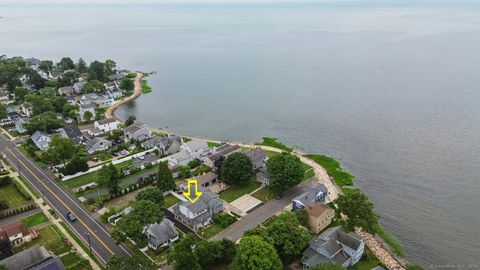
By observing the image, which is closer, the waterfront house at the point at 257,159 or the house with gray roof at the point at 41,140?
the waterfront house at the point at 257,159

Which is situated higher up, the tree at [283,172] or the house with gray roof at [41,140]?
the tree at [283,172]

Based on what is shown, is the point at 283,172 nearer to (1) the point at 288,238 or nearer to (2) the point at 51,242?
(1) the point at 288,238

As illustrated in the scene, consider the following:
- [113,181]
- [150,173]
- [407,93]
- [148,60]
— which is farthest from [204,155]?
[148,60]

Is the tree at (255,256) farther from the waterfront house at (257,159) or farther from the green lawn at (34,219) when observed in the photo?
the green lawn at (34,219)

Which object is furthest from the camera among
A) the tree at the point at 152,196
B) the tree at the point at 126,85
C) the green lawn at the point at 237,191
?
the tree at the point at 126,85

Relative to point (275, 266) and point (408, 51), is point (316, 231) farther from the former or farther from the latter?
point (408, 51)

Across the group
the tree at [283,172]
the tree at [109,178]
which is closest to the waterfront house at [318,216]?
the tree at [283,172]

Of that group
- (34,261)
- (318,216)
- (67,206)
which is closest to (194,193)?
(318,216)
